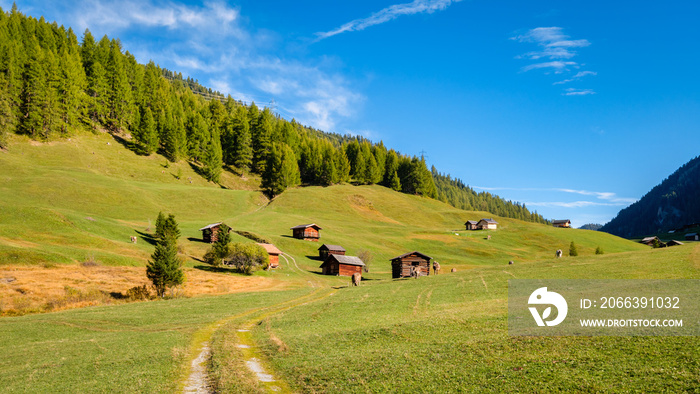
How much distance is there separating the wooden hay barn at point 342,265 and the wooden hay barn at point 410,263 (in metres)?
9.88

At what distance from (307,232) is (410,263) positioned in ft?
133

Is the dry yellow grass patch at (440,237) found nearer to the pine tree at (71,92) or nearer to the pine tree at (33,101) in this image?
the pine tree at (71,92)

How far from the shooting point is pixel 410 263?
240ft

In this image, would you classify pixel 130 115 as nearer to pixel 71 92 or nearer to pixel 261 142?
pixel 71 92

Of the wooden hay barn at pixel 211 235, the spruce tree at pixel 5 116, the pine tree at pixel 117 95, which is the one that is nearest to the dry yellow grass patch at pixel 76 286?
the wooden hay barn at pixel 211 235

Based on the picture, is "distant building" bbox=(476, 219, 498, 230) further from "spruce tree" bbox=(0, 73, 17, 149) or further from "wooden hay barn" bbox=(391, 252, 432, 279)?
"spruce tree" bbox=(0, 73, 17, 149)

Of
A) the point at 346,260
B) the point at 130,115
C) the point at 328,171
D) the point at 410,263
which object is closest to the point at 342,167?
the point at 328,171

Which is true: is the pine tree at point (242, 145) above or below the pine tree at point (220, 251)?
above

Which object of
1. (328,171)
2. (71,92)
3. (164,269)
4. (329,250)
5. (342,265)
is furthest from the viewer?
(328,171)

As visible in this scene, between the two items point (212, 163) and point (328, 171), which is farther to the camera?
point (328, 171)

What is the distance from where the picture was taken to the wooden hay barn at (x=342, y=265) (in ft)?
262

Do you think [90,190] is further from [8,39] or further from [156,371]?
[156,371]

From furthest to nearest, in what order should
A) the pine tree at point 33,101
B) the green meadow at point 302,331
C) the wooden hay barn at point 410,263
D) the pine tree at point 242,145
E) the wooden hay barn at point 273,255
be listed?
the pine tree at point 242,145 < the pine tree at point 33,101 < the wooden hay barn at point 273,255 < the wooden hay barn at point 410,263 < the green meadow at point 302,331

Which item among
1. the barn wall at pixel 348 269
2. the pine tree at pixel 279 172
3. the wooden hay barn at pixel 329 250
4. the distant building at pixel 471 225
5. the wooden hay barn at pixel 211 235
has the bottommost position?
the barn wall at pixel 348 269
